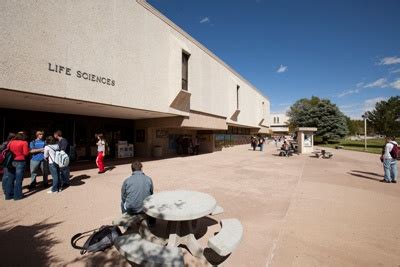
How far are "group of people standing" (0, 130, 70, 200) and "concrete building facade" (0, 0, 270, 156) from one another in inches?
74.0

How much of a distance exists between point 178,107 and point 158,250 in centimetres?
1206

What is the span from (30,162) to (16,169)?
114 centimetres

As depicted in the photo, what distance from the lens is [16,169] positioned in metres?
5.61

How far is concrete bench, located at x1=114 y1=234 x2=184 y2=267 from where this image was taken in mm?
2600

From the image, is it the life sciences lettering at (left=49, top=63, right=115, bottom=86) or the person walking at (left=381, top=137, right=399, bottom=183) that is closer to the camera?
the life sciences lettering at (left=49, top=63, right=115, bottom=86)

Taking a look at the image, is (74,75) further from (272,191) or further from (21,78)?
(272,191)

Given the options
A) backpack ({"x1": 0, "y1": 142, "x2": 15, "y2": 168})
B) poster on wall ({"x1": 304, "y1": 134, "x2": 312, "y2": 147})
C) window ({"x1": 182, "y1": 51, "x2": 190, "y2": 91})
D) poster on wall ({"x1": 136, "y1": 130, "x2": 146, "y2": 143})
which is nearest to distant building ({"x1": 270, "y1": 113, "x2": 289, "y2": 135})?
poster on wall ({"x1": 304, "y1": 134, "x2": 312, "y2": 147})

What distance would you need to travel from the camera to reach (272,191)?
22.9 ft

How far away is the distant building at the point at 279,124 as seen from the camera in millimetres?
87225

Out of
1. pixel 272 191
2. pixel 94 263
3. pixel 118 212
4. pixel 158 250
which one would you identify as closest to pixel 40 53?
pixel 118 212

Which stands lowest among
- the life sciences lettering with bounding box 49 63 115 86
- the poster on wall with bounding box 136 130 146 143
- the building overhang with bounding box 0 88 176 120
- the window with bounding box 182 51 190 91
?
the poster on wall with bounding box 136 130 146 143

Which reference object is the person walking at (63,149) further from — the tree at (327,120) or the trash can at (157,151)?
the tree at (327,120)

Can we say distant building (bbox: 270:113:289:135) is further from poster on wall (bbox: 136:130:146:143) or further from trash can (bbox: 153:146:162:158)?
poster on wall (bbox: 136:130:146:143)

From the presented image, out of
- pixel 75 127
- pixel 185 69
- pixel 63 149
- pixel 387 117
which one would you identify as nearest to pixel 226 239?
pixel 63 149
